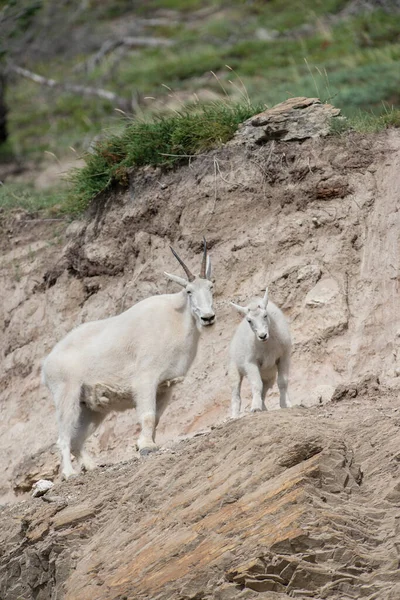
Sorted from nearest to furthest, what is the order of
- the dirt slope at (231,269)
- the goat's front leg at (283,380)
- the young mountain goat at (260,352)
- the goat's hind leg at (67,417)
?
the young mountain goat at (260,352) < the goat's front leg at (283,380) < the goat's hind leg at (67,417) < the dirt slope at (231,269)

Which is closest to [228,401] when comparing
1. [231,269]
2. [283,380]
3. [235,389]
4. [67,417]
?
[235,389]

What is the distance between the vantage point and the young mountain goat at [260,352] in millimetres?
11188

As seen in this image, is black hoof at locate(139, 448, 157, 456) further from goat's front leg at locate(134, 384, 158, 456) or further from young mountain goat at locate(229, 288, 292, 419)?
young mountain goat at locate(229, 288, 292, 419)

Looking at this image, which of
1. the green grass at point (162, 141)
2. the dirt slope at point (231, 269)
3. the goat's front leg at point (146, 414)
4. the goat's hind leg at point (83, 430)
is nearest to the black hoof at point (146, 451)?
the goat's front leg at point (146, 414)

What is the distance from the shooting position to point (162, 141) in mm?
15875

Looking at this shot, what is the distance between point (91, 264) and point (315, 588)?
878 centimetres

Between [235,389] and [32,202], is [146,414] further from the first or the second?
[32,202]

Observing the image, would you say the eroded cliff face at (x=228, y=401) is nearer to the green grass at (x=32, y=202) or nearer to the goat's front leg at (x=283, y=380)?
the green grass at (x=32, y=202)

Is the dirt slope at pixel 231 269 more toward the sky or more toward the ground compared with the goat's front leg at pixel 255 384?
more toward the ground

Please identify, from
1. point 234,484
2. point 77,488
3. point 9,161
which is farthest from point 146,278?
point 9,161

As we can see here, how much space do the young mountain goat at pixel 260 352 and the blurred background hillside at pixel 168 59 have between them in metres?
12.4

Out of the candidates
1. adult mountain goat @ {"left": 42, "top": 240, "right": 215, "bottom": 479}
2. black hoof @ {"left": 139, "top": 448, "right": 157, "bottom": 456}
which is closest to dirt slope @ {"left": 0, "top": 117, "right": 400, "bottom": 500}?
adult mountain goat @ {"left": 42, "top": 240, "right": 215, "bottom": 479}

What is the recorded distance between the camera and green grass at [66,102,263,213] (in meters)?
15.6

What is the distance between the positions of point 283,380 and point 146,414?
1505 mm
